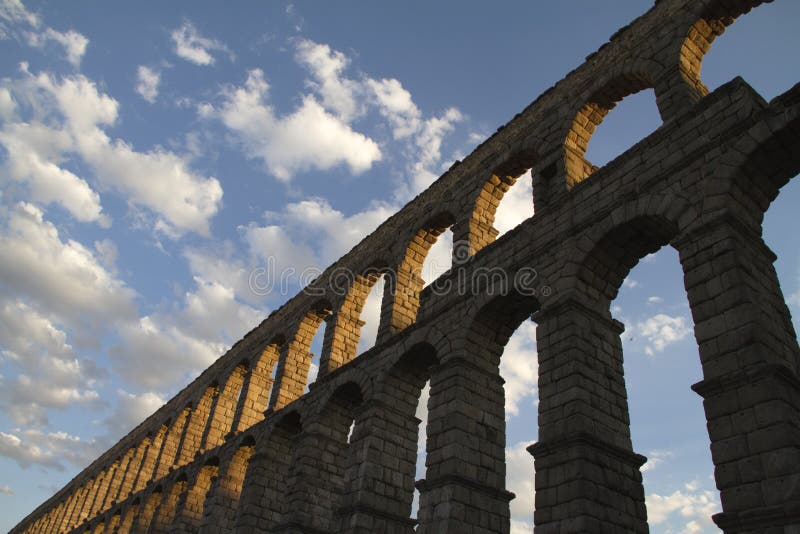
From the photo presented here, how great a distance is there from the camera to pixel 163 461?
2792 centimetres

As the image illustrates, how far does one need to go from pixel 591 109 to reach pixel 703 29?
Result: 273cm

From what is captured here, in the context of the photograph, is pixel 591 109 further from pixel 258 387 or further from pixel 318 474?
pixel 258 387

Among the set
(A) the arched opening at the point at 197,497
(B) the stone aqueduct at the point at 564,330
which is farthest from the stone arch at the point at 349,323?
(A) the arched opening at the point at 197,497

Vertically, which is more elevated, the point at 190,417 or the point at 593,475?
the point at 190,417

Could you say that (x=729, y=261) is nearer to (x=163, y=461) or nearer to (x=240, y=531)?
(x=240, y=531)

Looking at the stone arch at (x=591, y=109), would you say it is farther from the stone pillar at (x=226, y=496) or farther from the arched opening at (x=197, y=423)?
the arched opening at (x=197, y=423)

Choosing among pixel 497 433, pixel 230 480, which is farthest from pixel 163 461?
pixel 497 433

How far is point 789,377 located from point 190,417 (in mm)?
25307

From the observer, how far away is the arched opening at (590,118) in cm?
1373

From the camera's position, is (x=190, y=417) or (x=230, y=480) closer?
(x=230, y=480)

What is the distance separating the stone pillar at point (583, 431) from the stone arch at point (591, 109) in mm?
3726

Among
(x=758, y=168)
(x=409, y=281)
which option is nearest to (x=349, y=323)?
(x=409, y=281)

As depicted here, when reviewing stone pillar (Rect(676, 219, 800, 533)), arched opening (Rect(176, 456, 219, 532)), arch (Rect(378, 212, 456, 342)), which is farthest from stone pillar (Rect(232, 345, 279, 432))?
stone pillar (Rect(676, 219, 800, 533))

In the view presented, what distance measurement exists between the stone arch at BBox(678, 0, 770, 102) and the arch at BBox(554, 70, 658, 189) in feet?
3.37
